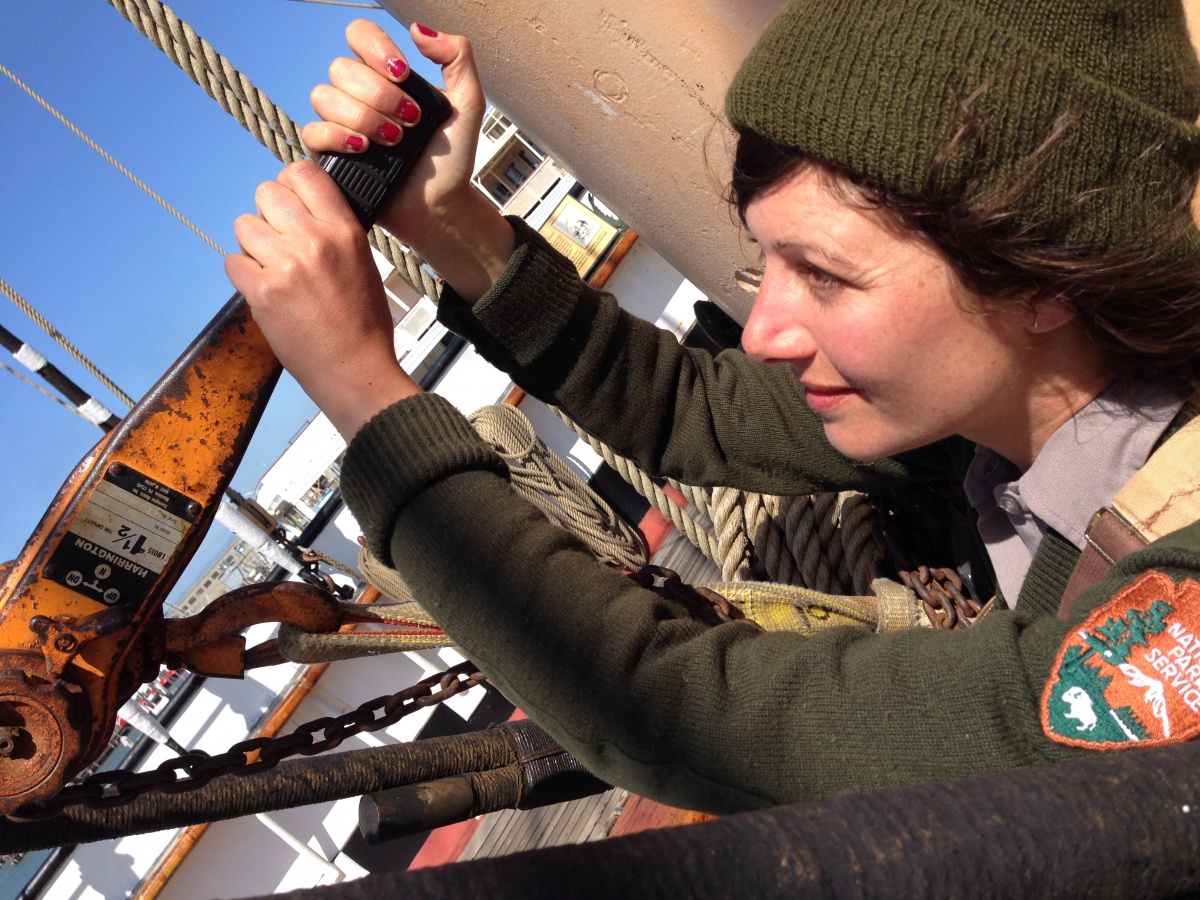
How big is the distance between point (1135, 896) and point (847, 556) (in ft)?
4.88

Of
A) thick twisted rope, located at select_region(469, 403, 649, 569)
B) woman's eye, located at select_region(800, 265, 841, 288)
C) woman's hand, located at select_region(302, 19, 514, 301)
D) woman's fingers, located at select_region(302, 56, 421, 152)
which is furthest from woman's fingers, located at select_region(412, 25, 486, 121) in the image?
thick twisted rope, located at select_region(469, 403, 649, 569)

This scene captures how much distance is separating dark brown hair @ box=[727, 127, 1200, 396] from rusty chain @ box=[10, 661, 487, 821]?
36.6 inches

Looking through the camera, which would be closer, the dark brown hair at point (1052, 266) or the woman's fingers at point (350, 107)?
the dark brown hair at point (1052, 266)

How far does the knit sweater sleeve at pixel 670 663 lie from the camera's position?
87 cm

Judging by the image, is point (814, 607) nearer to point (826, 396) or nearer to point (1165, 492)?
point (826, 396)

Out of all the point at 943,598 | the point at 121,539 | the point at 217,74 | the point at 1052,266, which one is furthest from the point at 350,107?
the point at 943,598

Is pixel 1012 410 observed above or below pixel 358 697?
above

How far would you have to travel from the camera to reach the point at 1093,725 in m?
0.79

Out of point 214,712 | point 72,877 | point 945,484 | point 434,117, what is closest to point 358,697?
point 214,712

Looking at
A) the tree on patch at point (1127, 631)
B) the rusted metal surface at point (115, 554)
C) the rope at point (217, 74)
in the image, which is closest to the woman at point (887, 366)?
the tree on patch at point (1127, 631)

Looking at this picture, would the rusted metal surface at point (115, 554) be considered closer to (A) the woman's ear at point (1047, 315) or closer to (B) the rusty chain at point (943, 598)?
(A) the woman's ear at point (1047, 315)

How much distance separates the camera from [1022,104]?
89 centimetres

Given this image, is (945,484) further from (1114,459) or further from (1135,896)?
(1135,896)

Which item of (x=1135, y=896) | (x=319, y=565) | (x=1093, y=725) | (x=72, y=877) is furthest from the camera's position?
(x=319, y=565)
